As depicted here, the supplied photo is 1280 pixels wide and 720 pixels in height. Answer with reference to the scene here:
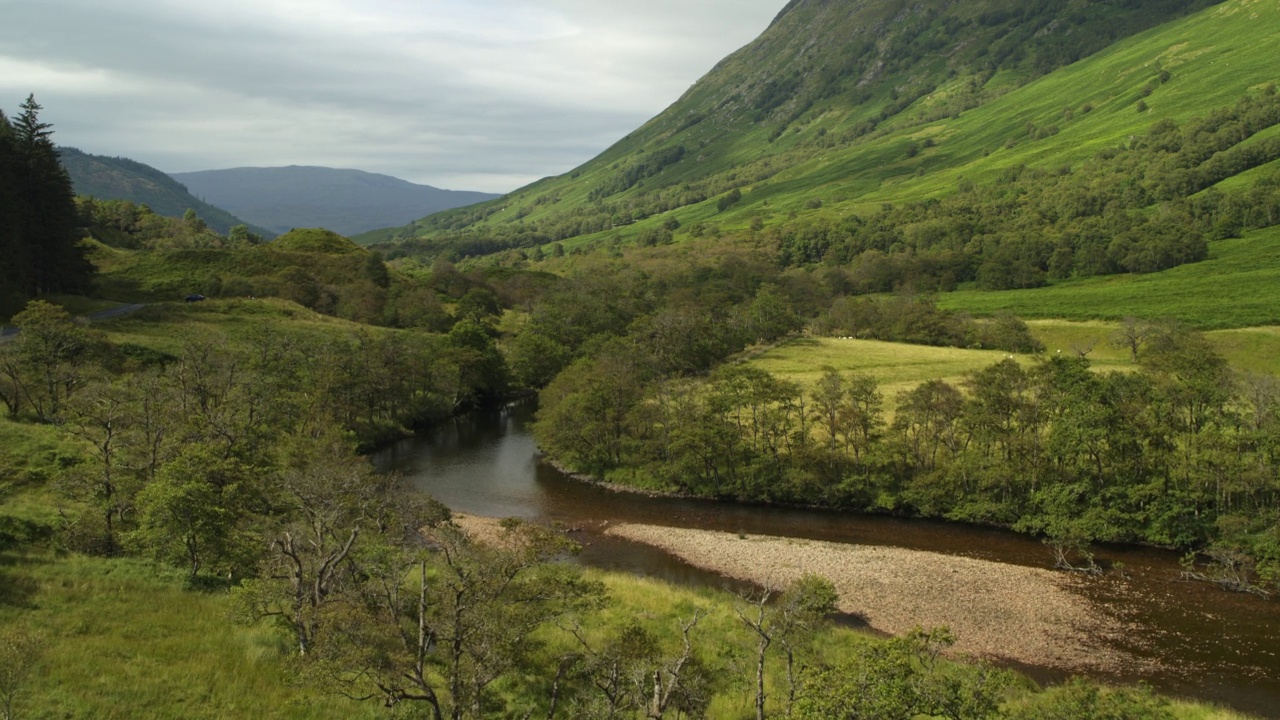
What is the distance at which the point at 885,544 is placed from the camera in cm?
5203

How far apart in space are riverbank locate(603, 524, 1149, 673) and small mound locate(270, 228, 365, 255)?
5120 inches

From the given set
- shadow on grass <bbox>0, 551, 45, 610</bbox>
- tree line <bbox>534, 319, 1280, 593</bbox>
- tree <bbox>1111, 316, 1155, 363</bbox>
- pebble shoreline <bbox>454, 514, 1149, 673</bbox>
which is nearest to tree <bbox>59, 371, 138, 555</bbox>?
shadow on grass <bbox>0, 551, 45, 610</bbox>


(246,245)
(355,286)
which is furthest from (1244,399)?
(246,245)

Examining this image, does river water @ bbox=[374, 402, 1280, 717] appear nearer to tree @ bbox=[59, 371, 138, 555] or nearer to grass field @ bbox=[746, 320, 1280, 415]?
grass field @ bbox=[746, 320, 1280, 415]

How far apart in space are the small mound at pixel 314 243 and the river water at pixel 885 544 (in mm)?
89529

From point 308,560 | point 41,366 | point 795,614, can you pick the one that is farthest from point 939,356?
point 41,366

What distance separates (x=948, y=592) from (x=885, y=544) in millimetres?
9522

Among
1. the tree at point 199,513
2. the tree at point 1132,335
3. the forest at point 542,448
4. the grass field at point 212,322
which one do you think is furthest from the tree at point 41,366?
the tree at point 1132,335

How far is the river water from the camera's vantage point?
34.0 m

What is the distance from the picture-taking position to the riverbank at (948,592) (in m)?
36.4

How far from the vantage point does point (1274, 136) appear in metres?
173

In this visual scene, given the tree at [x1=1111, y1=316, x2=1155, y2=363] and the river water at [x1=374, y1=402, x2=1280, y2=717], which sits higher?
the tree at [x1=1111, y1=316, x2=1155, y2=363]

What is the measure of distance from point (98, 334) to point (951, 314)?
121m

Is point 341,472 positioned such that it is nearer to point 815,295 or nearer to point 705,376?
point 705,376
